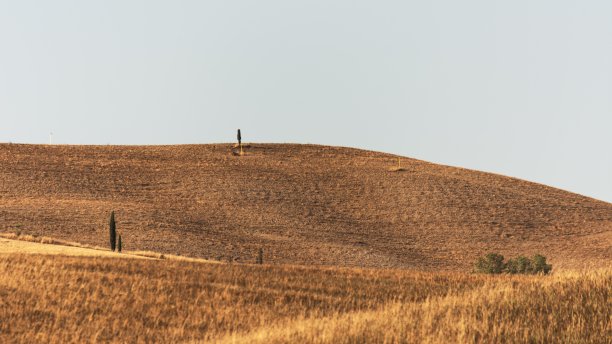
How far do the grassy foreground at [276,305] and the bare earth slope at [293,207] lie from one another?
95.9 ft

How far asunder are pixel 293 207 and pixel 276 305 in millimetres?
60880

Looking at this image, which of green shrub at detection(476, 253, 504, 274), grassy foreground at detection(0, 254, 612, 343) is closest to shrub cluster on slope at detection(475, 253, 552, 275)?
green shrub at detection(476, 253, 504, 274)

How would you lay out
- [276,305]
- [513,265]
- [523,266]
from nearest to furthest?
[276,305] < [523,266] < [513,265]

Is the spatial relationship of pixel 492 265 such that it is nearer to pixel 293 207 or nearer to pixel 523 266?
pixel 523 266

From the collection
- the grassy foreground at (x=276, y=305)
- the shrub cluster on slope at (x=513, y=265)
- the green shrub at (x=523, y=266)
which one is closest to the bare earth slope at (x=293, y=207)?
the shrub cluster on slope at (x=513, y=265)

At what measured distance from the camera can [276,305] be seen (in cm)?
2912

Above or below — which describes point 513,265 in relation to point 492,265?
below

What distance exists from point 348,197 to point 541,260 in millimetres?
36986

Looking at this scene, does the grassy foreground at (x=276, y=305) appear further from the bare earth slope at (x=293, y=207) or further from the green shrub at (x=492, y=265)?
the bare earth slope at (x=293, y=207)

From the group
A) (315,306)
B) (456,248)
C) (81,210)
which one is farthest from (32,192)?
(315,306)

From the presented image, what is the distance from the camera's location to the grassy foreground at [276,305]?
1934 centimetres

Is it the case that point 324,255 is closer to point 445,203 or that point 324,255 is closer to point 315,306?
point 445,203

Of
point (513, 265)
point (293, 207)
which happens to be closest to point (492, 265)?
point (513, 265)

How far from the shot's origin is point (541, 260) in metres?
61.8
